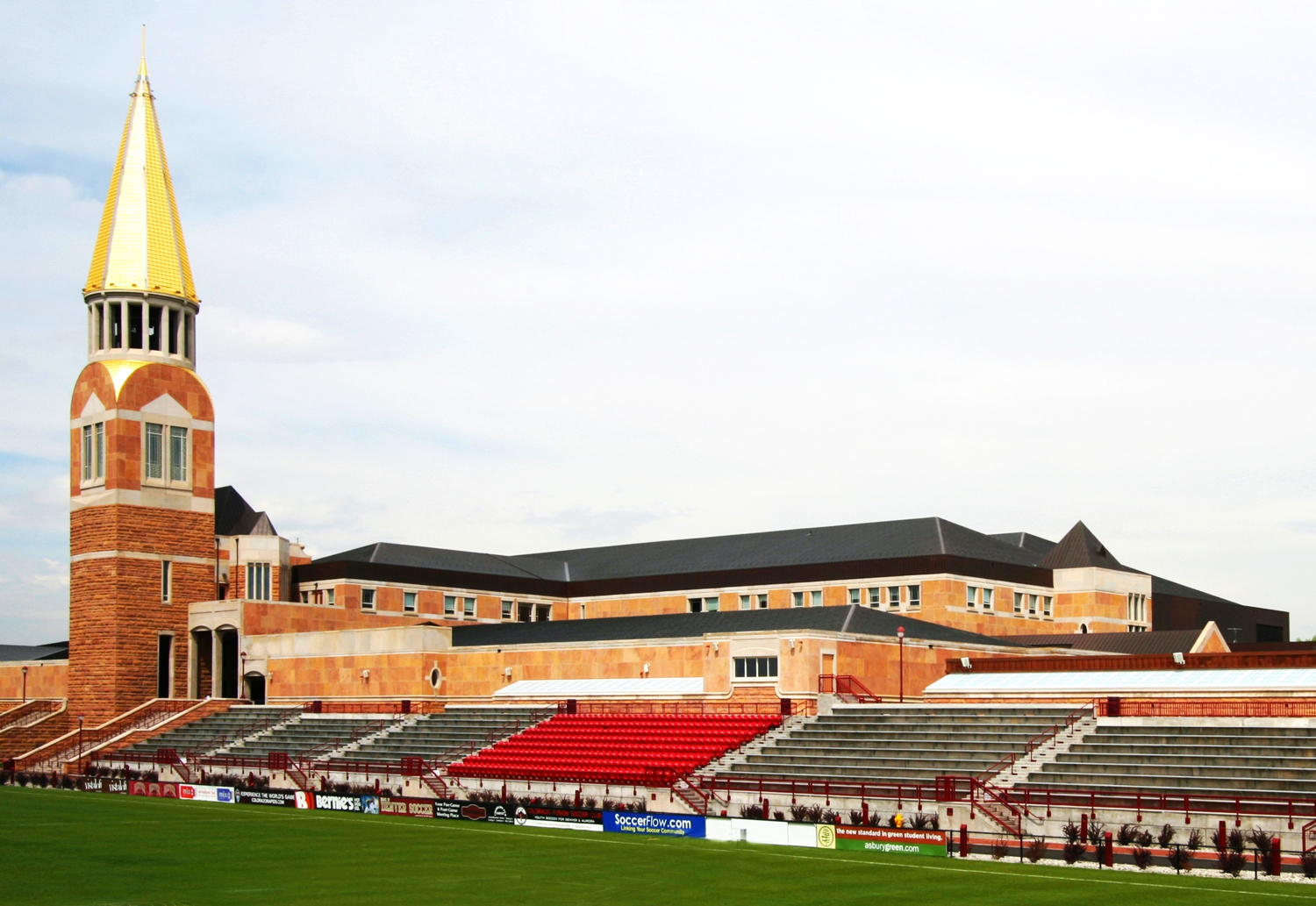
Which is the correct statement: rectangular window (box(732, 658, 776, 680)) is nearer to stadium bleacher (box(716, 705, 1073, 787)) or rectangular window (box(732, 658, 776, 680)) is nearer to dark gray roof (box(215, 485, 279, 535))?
stadium bleacher (box(716, 705, 1073, 787))

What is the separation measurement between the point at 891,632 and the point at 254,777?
27387 mm

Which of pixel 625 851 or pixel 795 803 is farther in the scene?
pixel 795 803

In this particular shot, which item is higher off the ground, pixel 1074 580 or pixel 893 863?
pixel 1074 580

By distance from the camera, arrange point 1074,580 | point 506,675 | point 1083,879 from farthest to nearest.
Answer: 1. point 1074,580
2. point 506,675
3. point 1083,879

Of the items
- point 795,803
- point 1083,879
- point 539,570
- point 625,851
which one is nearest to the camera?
point 1083,879

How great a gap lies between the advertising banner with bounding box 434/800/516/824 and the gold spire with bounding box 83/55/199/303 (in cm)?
4404

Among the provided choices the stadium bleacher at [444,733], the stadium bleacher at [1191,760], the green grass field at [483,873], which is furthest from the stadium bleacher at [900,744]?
the stadium bleacher at [444,733]

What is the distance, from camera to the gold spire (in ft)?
269

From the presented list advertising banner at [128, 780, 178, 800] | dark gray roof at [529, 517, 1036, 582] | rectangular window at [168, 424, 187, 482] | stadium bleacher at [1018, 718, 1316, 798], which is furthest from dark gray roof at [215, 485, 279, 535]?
stadium bleacher at [1018, 718, 1316, 798]

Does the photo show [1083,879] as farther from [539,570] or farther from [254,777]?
[539,570]

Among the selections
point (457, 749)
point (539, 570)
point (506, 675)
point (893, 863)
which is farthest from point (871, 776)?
point (539, 570)

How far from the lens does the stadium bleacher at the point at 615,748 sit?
169 feet

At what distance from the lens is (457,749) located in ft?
199

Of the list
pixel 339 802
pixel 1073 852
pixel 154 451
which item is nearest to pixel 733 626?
pixel 339 802
